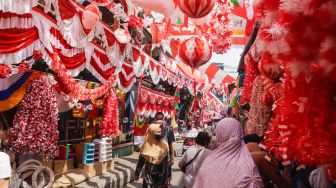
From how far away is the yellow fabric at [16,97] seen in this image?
6180 millimetres

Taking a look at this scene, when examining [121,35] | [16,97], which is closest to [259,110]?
[16,97]

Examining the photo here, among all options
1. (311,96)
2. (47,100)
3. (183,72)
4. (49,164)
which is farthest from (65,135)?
(311,96)

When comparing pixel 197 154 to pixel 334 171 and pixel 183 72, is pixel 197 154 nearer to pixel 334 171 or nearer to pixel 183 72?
pixel 334 171

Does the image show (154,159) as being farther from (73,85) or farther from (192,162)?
(73,85)

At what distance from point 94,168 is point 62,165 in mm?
1060

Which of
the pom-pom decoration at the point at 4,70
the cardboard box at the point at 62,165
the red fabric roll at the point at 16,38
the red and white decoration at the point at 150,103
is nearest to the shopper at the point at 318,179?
the red fabric roll at the point at 16,38

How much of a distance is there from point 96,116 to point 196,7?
285 inches

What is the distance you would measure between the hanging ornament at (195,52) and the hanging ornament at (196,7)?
199 centimetres

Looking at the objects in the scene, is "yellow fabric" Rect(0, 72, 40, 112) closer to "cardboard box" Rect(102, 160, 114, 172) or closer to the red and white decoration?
"cardboard box" Rect(102, 160, 114, 172)

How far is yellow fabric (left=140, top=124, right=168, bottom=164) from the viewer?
614cm

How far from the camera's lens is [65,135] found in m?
9.89

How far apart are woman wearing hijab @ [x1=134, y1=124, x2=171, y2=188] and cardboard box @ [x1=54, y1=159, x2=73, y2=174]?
145 inches

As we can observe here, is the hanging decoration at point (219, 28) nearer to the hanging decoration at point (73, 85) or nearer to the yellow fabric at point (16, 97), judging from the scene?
the hanging decoration at point (73, 85)

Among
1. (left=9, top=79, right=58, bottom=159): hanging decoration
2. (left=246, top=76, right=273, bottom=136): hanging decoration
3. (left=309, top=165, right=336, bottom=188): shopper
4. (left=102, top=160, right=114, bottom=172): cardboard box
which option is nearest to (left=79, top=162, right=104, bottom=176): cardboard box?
(left=102, top=160, right=114, bottom=172): cardboard box
